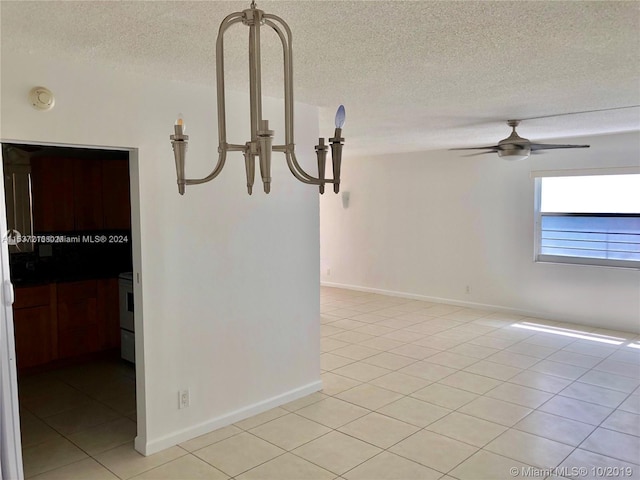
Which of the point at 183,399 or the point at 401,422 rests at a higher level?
the point at 183,399

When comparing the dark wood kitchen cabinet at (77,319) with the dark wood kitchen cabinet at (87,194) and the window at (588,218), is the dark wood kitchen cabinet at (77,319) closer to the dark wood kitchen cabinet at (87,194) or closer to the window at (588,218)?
the dark wood kitchen cabinet at (87,194)

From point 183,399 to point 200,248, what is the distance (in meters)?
0.96

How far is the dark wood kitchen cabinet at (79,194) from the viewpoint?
4.61 m

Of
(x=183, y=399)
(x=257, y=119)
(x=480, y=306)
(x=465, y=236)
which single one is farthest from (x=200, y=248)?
(x=480, y=306)

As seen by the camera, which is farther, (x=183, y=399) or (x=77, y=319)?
(x=77, y=319)

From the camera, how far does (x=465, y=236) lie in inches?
279

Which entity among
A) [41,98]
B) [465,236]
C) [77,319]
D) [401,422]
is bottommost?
[401,422]

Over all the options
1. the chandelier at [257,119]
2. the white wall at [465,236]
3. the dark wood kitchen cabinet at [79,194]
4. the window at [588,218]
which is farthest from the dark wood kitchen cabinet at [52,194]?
the window at [588,218]

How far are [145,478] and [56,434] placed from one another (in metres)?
0.92

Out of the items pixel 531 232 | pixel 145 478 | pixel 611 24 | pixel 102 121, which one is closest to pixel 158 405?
pixel 145 478

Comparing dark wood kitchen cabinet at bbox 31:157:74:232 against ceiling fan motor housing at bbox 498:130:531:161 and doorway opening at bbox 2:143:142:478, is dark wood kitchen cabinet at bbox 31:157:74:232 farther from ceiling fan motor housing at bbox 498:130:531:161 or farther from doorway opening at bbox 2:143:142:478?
ceiling fan motor housing at bbox 498:130:531:161

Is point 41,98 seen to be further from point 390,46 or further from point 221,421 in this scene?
point 221,421

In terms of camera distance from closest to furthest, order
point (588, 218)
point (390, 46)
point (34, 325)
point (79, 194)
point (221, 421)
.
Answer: point (390, 46) < point (221, 421) < point (34, 325) < point (79, 194) < point (588, 218)

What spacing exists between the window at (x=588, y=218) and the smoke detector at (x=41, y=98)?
18.4 ft
